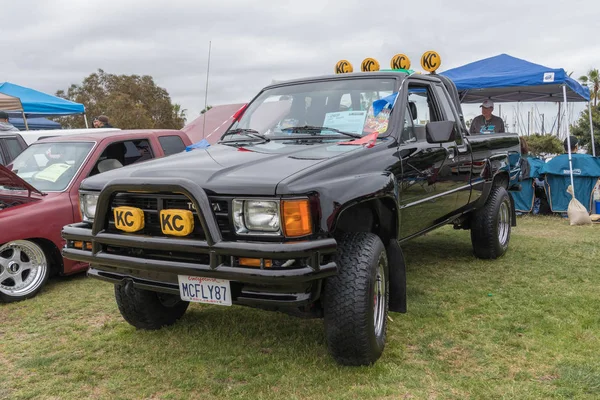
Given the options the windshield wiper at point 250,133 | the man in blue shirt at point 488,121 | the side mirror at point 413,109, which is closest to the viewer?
the windshield wiper at point 250,133

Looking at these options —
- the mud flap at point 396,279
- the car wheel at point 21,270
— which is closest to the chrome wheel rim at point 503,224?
the mud flap at point 396,279

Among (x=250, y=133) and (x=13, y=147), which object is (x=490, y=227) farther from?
(x=13, y=147)

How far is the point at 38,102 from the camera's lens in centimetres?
1269

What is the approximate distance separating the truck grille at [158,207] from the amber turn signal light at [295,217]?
12.3 inches

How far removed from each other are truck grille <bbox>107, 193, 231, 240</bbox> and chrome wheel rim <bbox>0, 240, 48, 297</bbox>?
7.43 feet

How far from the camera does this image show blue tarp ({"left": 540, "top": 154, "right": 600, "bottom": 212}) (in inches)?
349

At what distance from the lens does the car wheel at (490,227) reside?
5.55m

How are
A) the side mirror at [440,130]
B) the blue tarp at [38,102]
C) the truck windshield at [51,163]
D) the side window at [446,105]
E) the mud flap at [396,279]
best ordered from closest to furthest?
the mud flap at [396,279]
the side mirror at [440,130]
the side window at [446,105]
the truck windshield at [51,163]
the blue tarp at [38,102]

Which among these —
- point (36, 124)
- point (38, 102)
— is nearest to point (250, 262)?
point (38, 102)

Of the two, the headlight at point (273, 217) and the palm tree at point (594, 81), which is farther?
the palm tree at point (594, 81)

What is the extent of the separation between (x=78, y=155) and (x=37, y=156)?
570mm

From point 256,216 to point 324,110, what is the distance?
1572 millimetres

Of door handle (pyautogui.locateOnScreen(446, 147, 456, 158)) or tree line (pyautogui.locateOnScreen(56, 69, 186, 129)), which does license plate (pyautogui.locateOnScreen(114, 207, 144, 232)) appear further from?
tree line (pyautogui.locateOnScreen(56, 69, 186, 129))

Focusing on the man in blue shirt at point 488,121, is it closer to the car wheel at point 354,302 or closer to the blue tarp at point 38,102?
the car wheel at point 354,302
